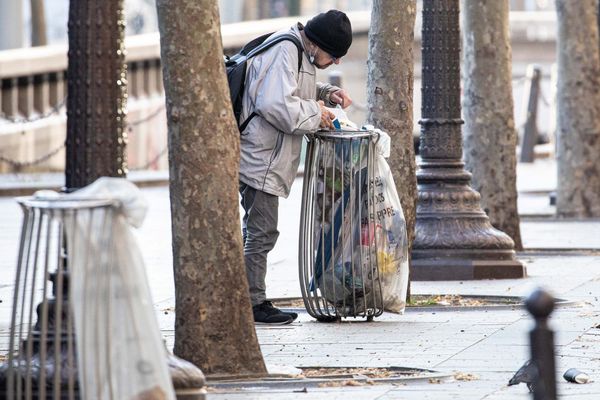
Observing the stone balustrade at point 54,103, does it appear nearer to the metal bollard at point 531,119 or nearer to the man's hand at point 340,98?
the metal bollard at point 531,119

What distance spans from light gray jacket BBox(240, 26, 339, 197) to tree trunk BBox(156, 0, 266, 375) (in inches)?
62.0

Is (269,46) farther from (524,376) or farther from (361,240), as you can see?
(524,376)

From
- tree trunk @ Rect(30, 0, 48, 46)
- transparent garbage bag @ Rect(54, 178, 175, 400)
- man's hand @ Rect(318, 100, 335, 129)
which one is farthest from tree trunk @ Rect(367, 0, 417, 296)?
tree trunk @ Rect(30, 0, 48, 46)

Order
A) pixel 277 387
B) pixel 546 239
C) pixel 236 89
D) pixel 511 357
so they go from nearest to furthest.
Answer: pixel 277 387, pixel 511 357, pixel 236 89, pixel 546 239

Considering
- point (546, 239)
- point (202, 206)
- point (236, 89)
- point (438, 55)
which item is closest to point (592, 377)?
point (202, 206)

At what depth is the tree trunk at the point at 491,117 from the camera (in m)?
14.4

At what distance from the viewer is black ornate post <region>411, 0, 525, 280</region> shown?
12023 millimetres

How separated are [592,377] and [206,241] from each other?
1740 mm

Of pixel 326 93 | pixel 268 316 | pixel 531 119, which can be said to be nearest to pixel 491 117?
pixel 326 93

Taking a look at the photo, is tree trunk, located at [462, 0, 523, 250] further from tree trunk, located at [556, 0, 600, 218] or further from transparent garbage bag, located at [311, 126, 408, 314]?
Answer: transparent garbage bag, located at [311, 126, 408, 314]

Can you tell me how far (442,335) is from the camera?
880cm

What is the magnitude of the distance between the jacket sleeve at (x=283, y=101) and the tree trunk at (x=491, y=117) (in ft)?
18.7

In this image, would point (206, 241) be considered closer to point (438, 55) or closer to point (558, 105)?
point (438, 55)

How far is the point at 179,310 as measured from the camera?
7258 millimetres
